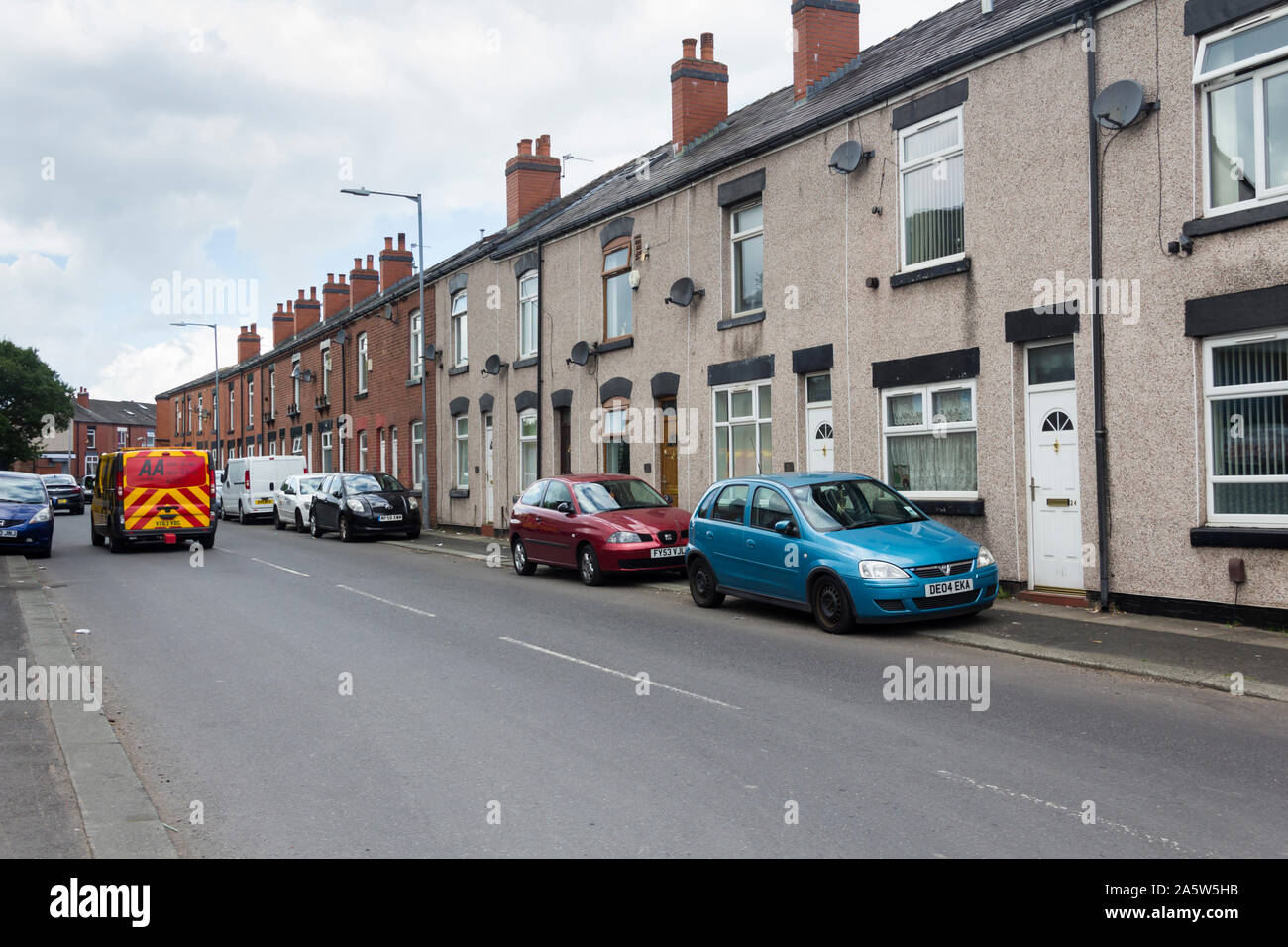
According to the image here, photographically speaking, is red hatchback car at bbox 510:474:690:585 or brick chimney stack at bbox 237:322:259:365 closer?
red hatchback car at bbox 510:474:690:585

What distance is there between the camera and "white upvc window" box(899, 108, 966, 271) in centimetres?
1381

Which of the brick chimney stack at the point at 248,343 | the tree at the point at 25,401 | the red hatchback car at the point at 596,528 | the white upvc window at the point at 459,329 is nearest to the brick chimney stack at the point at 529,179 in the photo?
the white upvc window at the point at 459,329

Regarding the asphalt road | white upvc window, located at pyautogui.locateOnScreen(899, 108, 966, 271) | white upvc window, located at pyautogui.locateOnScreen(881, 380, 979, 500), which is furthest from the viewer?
white upvc window, located at pyautogui.locateOnScreen(899, 108, 966, 271)

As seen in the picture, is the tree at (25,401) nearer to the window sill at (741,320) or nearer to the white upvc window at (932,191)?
the window sill at (741,320)

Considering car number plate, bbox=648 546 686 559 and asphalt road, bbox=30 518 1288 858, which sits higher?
car number plate, bbox=648 546 686 559

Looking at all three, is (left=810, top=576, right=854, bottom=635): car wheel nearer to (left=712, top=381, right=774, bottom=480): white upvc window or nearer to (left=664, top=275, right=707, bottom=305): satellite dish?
(left=712, top=381, right=774, bottom=480): white upvc window

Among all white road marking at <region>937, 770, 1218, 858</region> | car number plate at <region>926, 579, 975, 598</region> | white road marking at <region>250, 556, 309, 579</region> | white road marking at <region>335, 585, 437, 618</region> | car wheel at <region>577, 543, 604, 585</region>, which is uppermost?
car number plate at <region>926, 579, 975, 598</region>

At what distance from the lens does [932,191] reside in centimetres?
1427

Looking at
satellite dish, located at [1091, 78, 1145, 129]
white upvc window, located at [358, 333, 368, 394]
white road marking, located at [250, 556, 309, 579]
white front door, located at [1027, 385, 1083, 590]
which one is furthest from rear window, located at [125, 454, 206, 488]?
satellite dish, located at [1091, 78, 1145, 129]

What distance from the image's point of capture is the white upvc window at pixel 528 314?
25.5 metres

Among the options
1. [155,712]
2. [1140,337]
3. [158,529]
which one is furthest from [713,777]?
[158,529]

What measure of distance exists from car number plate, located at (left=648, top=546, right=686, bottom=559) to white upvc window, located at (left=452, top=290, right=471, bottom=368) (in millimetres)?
15479

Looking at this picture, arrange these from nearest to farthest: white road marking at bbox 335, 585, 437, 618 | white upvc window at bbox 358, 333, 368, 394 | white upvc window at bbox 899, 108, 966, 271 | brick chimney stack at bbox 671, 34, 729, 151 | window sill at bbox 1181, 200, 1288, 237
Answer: window sill at bbox 1181, 200, 1288, 237
white road marking at bbox 335, 585, 437, 618
white upvc window at bbox 899, 108, 966, 271
brick chimney stack at bbox 671, 34, 729, 151
white upvc window at bbox 358, 333, 368, 394

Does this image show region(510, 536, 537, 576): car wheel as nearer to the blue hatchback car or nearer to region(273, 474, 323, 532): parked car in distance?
the blue hatchback car
